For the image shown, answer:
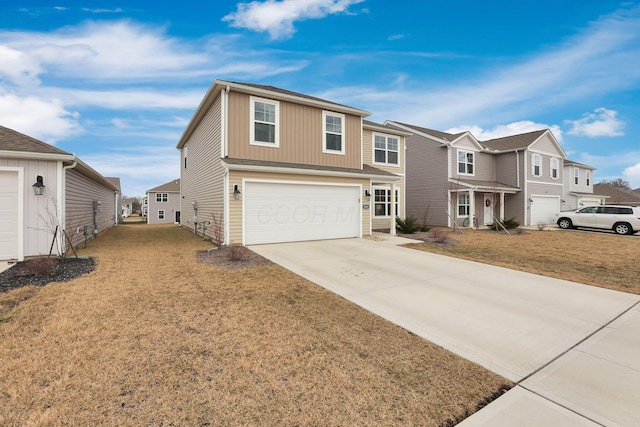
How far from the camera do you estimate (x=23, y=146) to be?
23.8ft

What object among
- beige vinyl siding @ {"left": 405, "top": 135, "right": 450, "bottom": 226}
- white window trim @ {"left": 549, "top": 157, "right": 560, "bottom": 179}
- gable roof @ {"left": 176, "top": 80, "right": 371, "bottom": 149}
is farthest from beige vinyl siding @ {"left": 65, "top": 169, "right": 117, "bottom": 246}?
white window trim @ {"left": 549, "top": 157, "right": 560, "bottom": 179}

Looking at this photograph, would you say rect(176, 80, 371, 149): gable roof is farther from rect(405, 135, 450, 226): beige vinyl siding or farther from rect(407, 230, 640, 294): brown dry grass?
rect(405, 135, 450, 226): beige vinyl siding

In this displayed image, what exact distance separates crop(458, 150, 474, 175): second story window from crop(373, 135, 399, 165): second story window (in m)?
5.47

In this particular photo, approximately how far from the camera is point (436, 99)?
18.0m

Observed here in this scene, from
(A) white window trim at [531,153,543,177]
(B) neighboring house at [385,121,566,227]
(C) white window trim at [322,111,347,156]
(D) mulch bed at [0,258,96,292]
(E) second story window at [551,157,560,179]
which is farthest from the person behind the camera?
(E) second story window at [551,157,560,179]

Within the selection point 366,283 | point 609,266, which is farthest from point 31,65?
point 609,266

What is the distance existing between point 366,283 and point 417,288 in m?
0.94

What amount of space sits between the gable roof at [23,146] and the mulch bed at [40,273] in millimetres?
2720

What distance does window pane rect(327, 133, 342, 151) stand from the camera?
12.0 m

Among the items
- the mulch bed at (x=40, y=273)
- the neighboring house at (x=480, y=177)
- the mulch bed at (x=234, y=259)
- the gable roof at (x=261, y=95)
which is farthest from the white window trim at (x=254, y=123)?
the neighboring house at (x=480, y=177)

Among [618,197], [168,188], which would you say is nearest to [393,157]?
[168,188]

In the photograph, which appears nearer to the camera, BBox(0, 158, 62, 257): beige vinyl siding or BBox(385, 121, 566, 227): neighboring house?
BBox(0, 158, 62, 257): beige vinyl siding

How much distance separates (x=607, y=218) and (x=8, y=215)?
25726mm

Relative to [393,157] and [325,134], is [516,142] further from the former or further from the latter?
[325,134]
